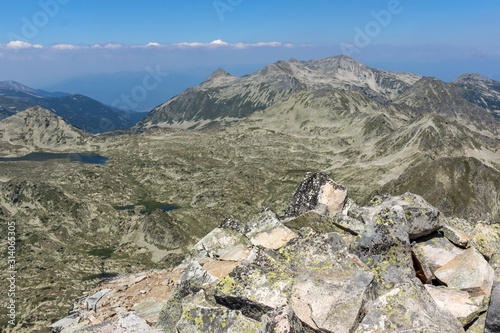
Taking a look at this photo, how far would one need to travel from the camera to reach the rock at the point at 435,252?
15742mm

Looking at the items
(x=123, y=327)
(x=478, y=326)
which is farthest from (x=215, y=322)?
(x=478, y=326)

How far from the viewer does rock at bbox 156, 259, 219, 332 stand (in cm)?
1409

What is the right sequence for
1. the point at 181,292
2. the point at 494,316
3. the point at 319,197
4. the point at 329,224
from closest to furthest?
the point at 494,316
the point at 181,292
the point at 329,224
the point at 319,197

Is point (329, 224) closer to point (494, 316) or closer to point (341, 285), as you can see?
point (341, 285)

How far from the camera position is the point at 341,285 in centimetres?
1283

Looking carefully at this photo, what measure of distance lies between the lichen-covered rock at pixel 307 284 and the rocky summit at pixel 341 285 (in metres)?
0.04

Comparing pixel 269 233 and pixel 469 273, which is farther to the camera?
pixel 269 233

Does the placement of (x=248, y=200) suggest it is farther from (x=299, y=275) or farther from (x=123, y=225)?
(x=299, y=275)

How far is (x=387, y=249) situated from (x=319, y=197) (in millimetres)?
9715

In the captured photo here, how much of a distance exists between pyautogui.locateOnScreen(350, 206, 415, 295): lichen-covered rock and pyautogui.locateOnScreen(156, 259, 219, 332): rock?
818cm

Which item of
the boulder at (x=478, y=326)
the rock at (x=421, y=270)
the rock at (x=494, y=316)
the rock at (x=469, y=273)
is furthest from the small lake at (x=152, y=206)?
the rock at (x=494, y=316)

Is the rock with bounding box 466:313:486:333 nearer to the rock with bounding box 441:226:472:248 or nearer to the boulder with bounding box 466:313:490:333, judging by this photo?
the boulder with bounding box 466:313:490:333

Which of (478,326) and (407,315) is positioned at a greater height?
(407,315)

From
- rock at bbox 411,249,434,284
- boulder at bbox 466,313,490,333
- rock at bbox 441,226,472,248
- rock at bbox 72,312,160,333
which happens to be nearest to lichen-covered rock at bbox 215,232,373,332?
rock at bbox 411,249,434,284
